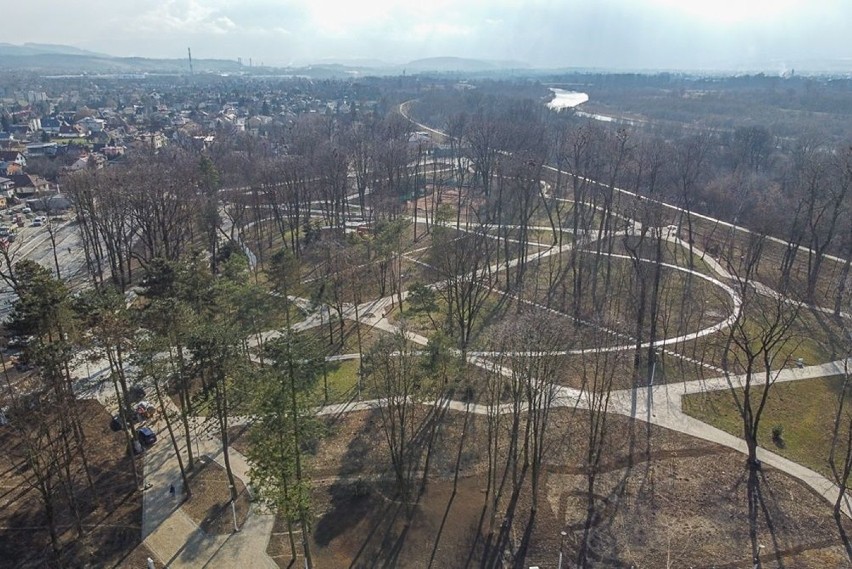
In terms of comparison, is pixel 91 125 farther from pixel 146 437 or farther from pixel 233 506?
pixel 233 506

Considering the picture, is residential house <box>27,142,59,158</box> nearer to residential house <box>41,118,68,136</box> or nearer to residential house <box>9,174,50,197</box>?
residential house <box>9,174,50,197</box>

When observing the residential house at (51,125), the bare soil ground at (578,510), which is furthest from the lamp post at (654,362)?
the residential house at (51,125)

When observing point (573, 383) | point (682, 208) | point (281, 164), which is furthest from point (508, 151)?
point (573, 383)

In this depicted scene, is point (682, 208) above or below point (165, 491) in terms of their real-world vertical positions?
above

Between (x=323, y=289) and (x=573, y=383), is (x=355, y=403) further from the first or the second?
(x=573, y=383)

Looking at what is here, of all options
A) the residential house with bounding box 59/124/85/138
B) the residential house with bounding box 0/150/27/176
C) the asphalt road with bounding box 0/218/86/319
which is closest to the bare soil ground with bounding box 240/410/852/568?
the asphalt road with bounding box 0/218/86/319

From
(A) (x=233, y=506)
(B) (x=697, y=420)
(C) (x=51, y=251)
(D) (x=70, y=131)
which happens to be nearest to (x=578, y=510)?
(B) (x=697, y=420)

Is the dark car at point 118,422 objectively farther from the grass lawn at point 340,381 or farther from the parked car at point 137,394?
the grass lawn at point 340,381
